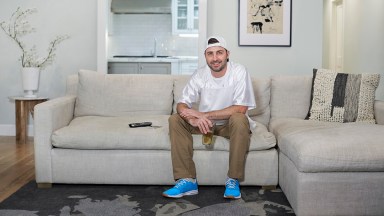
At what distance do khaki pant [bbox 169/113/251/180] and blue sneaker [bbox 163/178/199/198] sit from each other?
0.03 metres

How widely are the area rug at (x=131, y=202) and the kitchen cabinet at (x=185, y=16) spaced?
15.0ft

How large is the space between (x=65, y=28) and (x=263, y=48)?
222 cm

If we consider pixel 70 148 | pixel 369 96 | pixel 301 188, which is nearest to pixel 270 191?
pixel 301 188

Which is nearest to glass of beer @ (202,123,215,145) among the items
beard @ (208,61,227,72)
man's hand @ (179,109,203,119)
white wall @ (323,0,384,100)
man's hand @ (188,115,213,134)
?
man's hand @ (188,115,213,134)

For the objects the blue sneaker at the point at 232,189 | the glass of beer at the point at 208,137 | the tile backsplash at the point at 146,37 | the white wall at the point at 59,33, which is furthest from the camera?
the tile backsplash at the point at 146,37

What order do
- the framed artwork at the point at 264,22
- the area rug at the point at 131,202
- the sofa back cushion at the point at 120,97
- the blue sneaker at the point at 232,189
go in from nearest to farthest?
the area rug at the point at 131,202
the blue sneaker at the point at 232,189
the sofa back cushion at the point at 120,97
the framed artwork at the point at 264,22

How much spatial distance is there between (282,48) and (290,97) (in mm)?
1548

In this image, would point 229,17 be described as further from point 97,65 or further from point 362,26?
point 362,26

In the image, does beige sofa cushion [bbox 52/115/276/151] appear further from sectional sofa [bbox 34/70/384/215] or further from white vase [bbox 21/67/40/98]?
white vase [bbox 21/67/40/98]

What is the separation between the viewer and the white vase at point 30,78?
16.5 feet

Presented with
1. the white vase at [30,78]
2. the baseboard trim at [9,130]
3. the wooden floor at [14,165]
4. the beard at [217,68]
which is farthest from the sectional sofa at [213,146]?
the baseboard trim at [9,130]

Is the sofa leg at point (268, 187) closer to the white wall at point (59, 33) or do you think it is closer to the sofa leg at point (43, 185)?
the sofa leg at point (43, 185)

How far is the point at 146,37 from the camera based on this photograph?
7793 mm

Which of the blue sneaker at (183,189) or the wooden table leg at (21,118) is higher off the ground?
the wooden table leg at (21,118)
